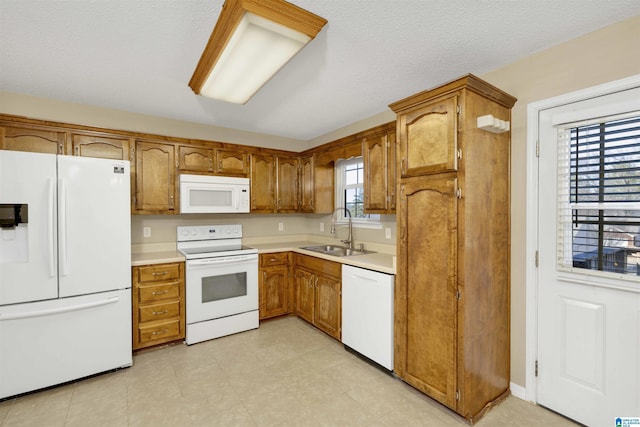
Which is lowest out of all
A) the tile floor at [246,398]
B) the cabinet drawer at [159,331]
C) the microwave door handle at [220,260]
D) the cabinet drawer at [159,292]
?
the tile floor at [246,398]

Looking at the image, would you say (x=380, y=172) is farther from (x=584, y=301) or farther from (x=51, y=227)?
(x=51, y=227)

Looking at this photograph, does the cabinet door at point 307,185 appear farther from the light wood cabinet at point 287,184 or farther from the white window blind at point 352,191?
the white window blind at point 352,191

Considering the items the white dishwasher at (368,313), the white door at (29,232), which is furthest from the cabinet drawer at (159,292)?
the white dishwasher at (368,313)

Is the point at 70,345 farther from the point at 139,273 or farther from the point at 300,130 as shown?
the point at 300,130

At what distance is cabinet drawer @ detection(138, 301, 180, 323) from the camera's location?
2840mm

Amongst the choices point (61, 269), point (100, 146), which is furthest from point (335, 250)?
point (100, 146)

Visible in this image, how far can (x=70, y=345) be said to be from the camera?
2.34 metres

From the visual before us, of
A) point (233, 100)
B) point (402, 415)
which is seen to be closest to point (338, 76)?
point (233, 100)

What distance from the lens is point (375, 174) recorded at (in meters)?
2.97

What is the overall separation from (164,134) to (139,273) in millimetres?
1636

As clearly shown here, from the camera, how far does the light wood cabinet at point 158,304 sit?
2814 mm

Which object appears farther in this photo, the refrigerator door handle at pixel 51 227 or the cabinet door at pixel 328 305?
the cabinet door at pixel 328 305

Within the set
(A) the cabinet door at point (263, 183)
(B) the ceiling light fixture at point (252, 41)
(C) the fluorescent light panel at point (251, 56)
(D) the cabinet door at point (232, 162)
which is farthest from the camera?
(A) the cabinet door at point (263, 183)

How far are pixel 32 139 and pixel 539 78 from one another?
4.17 m
